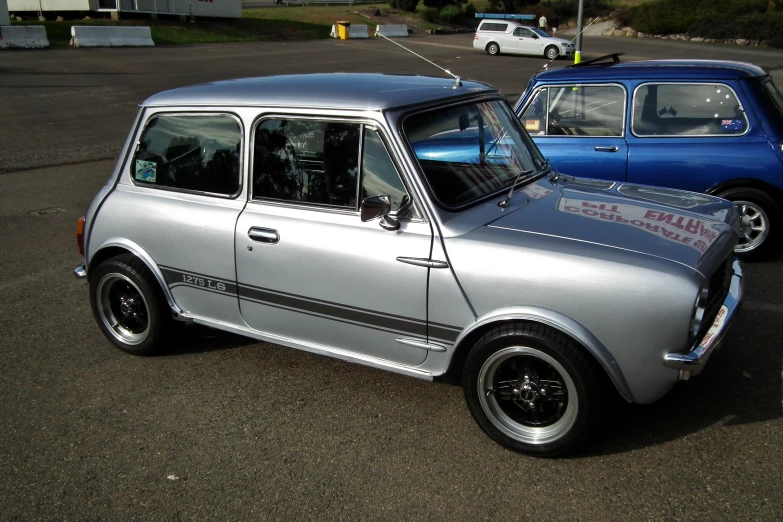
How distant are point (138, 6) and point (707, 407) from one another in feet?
118

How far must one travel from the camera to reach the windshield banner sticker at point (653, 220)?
3641 mm

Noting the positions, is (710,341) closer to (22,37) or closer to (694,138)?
(694,138)

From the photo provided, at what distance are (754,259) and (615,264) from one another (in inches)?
149

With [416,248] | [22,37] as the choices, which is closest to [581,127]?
[416,248]

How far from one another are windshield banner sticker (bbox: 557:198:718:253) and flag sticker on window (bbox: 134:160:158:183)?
2.59 m

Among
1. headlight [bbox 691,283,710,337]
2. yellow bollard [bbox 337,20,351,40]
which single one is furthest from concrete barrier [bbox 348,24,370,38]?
headlight [bbox 691,283,710,337]

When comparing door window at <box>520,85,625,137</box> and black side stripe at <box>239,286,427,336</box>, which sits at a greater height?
door window at <box>520,85,625,137</box>

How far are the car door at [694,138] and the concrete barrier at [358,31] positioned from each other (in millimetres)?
35817

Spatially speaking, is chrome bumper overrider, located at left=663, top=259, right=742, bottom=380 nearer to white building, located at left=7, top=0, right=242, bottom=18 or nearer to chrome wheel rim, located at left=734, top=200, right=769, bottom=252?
chrome wheel rim, located at left=734, top=200, right=769, bottom=252

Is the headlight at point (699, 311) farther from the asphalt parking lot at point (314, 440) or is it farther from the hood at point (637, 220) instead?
the asphalt parking lot at point (314, 440)

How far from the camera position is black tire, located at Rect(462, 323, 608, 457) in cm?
336

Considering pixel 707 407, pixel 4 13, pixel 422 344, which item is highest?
pixel 4 13

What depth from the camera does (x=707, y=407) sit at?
3965mm

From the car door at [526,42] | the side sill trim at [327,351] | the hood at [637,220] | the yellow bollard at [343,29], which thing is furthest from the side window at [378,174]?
the yellow bollard at [343,29]
